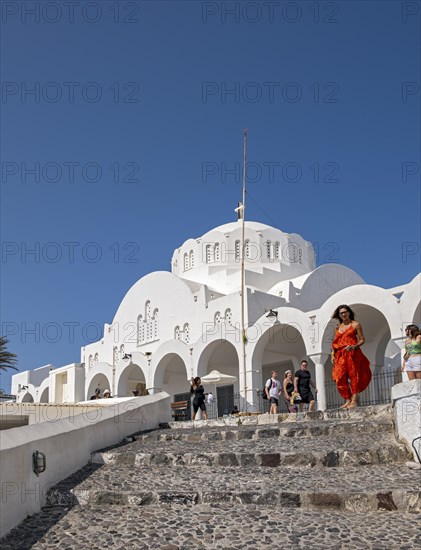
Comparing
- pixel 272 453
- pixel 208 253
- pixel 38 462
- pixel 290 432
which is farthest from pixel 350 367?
pixel 208 253

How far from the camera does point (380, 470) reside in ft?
20.3

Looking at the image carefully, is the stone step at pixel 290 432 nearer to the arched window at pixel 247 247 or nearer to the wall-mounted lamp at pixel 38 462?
the wall-mounted lamp at pixel 38 462

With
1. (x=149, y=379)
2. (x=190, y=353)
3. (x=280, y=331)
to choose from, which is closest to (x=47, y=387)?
(x=149, y=379)

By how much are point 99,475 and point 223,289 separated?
1956 centimetres

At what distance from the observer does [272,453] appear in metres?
6.73

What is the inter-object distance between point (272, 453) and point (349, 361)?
10.1ft

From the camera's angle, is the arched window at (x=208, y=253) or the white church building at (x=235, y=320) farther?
the arched window at (x=208, y=253)

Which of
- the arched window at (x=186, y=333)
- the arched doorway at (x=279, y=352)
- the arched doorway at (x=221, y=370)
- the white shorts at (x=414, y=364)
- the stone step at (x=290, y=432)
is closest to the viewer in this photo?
the stone step at (x=290, y=432)

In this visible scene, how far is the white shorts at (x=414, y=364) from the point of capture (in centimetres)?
801

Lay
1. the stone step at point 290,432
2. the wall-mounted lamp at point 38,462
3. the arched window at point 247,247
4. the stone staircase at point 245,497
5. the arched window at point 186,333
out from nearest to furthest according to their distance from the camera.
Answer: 1. the stone staircase at point 245,497
2. the wall-mounted lamp at point 38,462
3. the stone step at point 290,432
4. the arched window at point 186,333
5. the arched window at point 247,247

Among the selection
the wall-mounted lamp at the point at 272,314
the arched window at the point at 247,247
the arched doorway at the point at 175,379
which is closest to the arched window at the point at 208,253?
the arched window at the point at 247,247

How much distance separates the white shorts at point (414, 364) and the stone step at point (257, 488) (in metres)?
2.01

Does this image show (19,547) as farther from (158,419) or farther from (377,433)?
(158,419)

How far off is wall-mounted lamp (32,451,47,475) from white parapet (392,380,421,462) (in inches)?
141
